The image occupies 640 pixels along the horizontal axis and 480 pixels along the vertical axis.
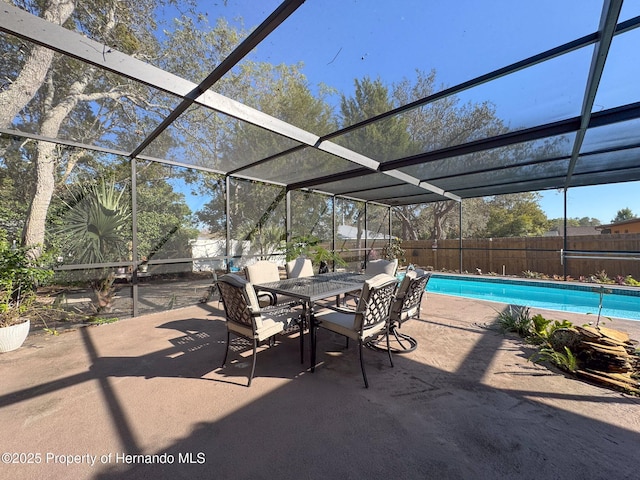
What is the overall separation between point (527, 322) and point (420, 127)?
10.4 ft

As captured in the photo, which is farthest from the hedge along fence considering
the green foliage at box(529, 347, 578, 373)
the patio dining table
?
the patio dining table

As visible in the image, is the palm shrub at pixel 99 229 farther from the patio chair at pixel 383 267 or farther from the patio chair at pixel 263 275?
the patio chair at pixel 383 267

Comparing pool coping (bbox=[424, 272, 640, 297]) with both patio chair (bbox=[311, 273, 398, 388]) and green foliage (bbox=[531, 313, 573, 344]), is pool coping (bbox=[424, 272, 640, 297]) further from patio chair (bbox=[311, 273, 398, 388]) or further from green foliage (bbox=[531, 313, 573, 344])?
patio chair (bbox=[311, 273, 398, 388])

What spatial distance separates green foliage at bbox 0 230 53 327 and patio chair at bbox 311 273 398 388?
3543 millimetres

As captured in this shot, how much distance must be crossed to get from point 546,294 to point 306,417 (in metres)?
8.01

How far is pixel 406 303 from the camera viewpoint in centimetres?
312

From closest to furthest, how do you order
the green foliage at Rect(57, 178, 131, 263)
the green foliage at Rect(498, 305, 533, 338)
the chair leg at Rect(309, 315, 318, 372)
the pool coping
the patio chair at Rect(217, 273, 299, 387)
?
the patio chair at Rect(217, 273, 299, 387)
the chair leg at Rect(309, 315, 318, 372)
the green foliage at Rect(498, 305, 533, 338)
the green foliage at Rect(57, 178, 131, 263)
the pool coping

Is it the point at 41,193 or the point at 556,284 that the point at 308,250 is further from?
the point at 556,284

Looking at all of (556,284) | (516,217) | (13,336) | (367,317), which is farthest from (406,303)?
(516,217)

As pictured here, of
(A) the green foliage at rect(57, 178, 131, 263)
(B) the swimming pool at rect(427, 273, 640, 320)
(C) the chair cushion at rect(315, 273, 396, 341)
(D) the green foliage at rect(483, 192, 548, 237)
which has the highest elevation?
(D) the green foliage at rect(483, 192, 548, 237)

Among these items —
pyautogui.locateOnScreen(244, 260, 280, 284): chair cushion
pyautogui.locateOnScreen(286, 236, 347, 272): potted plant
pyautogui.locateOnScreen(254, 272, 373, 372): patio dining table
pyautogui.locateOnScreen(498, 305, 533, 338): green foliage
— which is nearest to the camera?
pyautogui.locateOnScreen(254, 272, 373, 372): patio dining table

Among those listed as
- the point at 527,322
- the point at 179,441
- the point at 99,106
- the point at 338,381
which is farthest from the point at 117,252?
the point at 527,322

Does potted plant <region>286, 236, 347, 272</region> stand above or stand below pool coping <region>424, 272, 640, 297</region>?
above

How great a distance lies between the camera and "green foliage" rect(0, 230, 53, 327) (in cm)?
298
